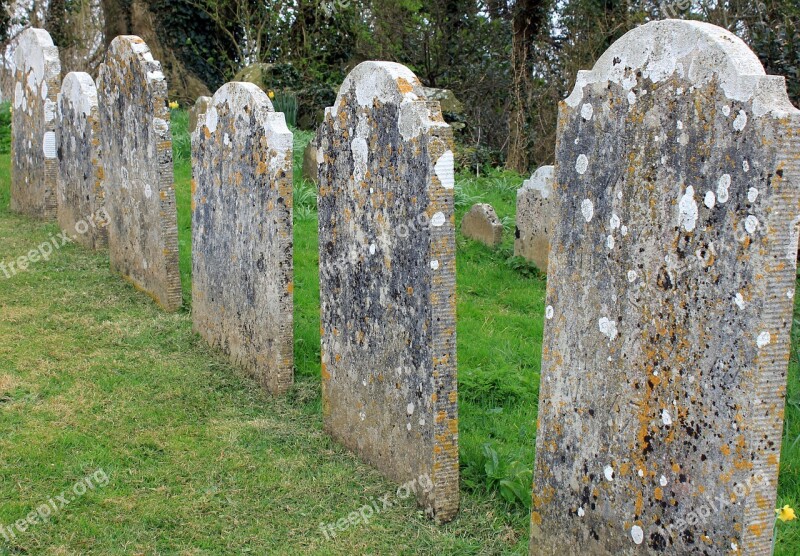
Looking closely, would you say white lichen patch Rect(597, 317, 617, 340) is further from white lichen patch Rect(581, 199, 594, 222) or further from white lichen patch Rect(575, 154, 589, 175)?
white lichen patch Rect(575, 154, 589, 175)

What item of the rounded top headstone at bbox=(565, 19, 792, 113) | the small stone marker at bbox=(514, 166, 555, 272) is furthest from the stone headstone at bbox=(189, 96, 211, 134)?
the rounded top headstone at bbox=(565, 19, 792, 113)

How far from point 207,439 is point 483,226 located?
4786 millimetres

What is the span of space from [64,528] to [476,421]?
7.42 feet

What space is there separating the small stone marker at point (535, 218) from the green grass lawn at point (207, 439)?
0.76m

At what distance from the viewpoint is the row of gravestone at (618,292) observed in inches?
110

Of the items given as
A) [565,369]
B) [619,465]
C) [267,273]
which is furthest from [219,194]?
[619,465]

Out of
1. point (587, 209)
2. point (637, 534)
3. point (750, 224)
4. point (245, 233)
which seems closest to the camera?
point (750, 224)

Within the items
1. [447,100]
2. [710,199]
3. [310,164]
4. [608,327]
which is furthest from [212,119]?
[447,100]

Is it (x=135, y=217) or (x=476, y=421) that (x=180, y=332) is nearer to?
(x=135, y=217)

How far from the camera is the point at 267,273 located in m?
5.55

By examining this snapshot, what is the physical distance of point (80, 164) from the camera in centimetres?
891

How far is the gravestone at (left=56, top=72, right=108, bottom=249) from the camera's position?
8539mm

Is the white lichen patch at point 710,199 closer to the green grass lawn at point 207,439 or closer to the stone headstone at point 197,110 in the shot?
the green grass lawn at point 207,439

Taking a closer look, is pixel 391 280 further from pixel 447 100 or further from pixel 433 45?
pixel 433 45
